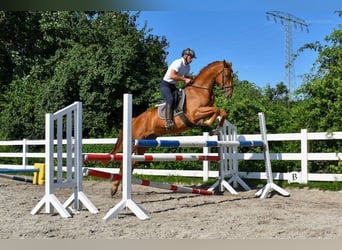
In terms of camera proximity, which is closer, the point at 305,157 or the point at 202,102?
the point at 202,102

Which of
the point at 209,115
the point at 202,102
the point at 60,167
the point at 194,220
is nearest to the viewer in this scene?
the point at 194,220

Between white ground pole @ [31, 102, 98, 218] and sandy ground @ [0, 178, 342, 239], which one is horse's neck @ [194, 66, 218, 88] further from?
white ground pole @ [31, 102, 98, 218]

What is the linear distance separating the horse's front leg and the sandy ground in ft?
3.45

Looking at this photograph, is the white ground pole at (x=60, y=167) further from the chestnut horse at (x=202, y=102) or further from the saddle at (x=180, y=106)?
the saddle at (x=180, y=106)

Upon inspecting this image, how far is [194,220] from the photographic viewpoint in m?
4.70

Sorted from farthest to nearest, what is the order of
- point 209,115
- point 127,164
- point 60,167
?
point 209,115 < point 60,167 < point 127,164

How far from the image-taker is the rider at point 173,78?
6.75 metres

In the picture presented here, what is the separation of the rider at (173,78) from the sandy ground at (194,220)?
122 centimetres

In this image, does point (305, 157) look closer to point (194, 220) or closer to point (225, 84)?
point (225, 84)

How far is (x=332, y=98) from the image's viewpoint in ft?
28.1

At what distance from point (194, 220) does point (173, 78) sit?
265 centimetres

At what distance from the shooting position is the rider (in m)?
6.75

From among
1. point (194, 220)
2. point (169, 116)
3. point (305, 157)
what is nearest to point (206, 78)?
point (169, 116)

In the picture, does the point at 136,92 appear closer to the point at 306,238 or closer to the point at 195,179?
the point at 195,179
